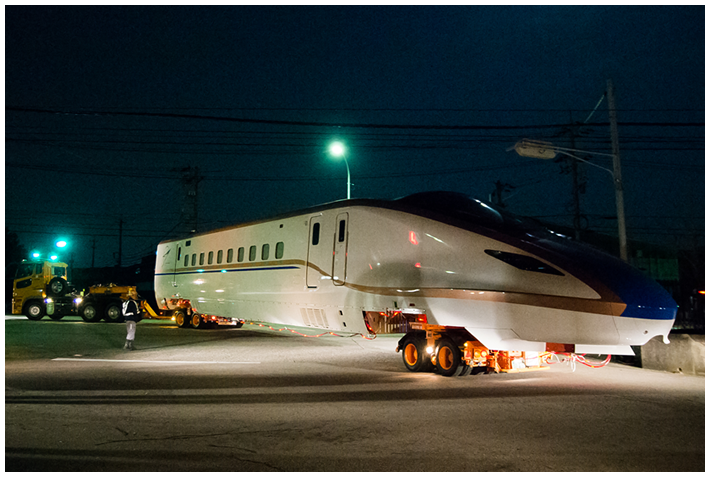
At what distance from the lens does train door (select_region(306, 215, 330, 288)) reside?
41.2 ft

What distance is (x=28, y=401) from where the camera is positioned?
28.5ft

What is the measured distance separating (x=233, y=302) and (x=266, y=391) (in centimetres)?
752

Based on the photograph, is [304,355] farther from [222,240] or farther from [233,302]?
[222,240]

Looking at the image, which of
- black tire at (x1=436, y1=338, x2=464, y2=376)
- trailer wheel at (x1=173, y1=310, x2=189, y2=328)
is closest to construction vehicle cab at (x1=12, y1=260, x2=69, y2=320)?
trailer wheel at (x1=173, y1=310, x2=189, y2=328)

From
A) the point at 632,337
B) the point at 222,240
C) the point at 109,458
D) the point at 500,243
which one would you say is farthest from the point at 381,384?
the point at 222,240

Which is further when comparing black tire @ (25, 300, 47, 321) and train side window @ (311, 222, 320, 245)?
black tire @ (25, 300, 47, 321)

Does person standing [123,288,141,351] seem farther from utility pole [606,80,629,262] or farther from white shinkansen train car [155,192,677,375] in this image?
utility pole [606,80,629,262]

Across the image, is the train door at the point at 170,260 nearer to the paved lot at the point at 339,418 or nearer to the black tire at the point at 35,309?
the paved lot at the point at 339,418

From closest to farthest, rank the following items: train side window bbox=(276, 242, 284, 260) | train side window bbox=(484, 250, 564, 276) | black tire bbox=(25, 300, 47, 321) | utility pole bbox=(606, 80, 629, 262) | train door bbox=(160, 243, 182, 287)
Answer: train side window bbox=(484, 250, 564, 276) < train side window bbox=(276, 242, 284, 260) < utility pole bbox=(606, 80, 629, 262) < train door bbox=(160, 243, 182, 287) < black tire bbox=(25, 300, 47, 321)

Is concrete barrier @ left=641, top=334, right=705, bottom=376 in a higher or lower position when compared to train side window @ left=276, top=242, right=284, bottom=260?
lower

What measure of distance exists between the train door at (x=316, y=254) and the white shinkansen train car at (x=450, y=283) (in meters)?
0.02

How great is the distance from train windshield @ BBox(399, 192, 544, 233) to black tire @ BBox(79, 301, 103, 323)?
24098mm

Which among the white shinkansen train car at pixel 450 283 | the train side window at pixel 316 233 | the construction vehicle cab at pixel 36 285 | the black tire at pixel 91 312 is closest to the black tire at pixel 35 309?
the construction vehicle cab at pixel 36 285

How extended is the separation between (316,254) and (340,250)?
90 cm
